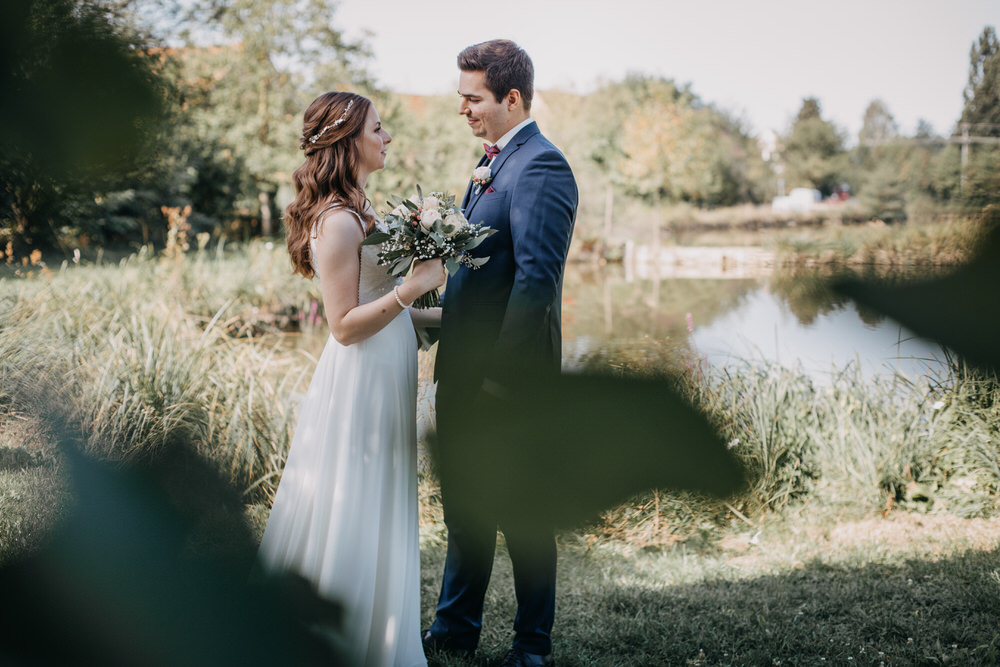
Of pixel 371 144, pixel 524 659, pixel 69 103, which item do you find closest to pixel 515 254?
pixel 371 144

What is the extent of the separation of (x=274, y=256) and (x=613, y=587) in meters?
12.6

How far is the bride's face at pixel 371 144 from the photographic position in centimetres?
267

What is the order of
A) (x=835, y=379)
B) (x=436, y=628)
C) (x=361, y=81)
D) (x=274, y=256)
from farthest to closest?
(x=361, y=81) < (x=274, y=256) < (x=835, y=379) < (x=436, y=628)

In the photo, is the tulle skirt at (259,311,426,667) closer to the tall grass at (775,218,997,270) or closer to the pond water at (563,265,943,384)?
the pond water at (563,265,943,384)

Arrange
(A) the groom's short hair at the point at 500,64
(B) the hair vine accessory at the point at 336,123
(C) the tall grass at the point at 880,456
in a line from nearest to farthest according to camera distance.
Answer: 1. (A) the groom's short hair at the point at 500,64
2. (B) the hair vine accessory at the point at 336,123
3. (C) the tall grass at the point at 880,456

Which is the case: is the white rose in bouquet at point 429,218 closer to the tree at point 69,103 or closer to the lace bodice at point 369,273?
the lace bodice at point 369,273

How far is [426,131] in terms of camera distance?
84.2ft

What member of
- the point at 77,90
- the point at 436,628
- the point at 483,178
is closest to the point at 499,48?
the point at 483,178

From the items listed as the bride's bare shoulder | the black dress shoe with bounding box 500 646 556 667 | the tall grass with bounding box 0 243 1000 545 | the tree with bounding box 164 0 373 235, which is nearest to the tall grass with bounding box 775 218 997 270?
the bride's bare shoulder

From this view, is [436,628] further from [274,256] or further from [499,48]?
[274,256]

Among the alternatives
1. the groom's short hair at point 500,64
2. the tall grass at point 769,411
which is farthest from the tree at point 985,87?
the tall grass at point 769,411

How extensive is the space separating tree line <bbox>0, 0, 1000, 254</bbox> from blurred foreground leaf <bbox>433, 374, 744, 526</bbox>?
0.22 meters

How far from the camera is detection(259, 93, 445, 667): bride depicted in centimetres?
257

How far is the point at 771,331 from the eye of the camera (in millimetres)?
1125
